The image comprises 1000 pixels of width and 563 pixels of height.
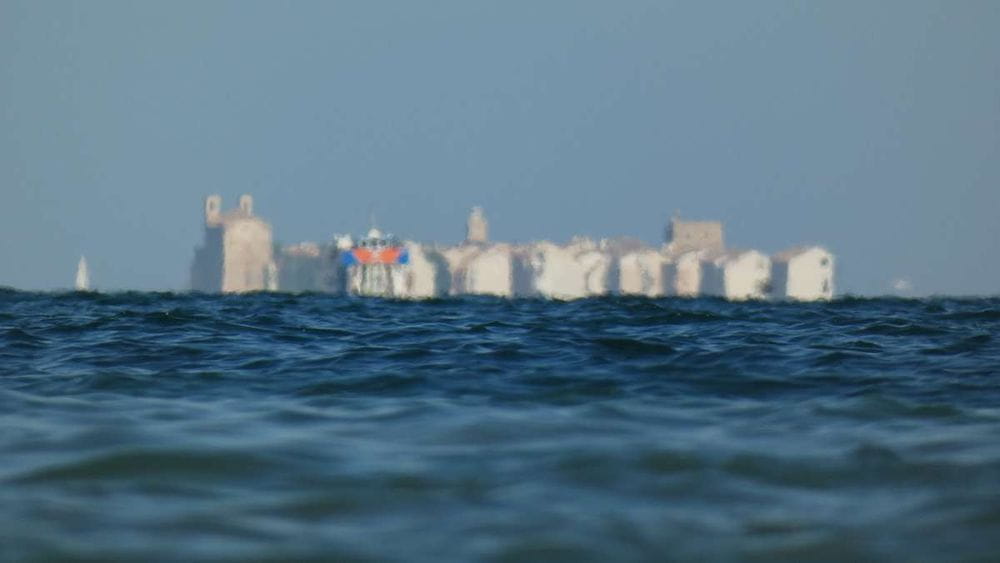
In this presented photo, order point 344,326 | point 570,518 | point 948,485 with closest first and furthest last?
point 570,518 → point 948,485 → point 344,326

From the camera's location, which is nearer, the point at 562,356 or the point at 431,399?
the point at 431,399

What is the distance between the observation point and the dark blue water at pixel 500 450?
6887 mm

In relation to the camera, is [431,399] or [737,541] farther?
[431,399]

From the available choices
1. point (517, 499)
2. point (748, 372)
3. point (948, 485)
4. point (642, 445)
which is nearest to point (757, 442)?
point (642, 445)

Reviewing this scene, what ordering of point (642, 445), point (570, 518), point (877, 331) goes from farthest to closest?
point (877, 331) < point (642, 445) < point (570, 518)

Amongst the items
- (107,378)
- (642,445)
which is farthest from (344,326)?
(642,445)

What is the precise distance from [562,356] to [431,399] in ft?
11.9

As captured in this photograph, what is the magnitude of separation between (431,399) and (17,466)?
3814 mm

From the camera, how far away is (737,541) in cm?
681

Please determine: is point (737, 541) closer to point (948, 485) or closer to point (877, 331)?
point (948, 485)

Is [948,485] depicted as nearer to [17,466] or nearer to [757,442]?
[757,442]

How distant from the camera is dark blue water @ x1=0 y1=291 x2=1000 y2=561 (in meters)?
6.89

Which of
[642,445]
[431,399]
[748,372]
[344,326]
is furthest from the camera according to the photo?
[344,326]

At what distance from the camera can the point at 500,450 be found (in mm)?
9125
